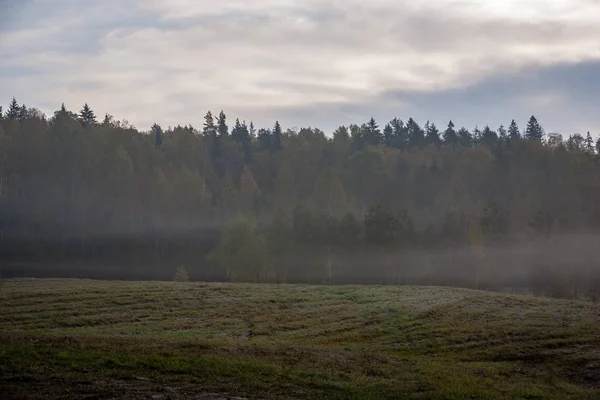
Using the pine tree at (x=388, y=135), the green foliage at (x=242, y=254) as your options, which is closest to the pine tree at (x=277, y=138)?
the pine tree at (x=388, y=135)

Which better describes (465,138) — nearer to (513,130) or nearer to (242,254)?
(513,130)

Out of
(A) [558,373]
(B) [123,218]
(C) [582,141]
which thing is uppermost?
(C) [582,141]

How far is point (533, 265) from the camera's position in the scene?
292 ft

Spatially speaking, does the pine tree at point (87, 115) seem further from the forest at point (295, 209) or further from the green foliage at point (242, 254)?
the green foliage at point (242, 254)

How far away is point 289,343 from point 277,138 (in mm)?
155806

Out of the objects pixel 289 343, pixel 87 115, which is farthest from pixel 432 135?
pixel 289 343

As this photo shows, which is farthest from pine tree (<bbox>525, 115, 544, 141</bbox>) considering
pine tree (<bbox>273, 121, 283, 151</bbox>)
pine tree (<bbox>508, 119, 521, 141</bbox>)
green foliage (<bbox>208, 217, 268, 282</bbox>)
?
green foliage (<bbox>208, 217, 268, 282</bbox>)

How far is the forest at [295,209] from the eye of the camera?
79812 mm

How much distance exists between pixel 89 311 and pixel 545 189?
110m

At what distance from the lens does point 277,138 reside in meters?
182

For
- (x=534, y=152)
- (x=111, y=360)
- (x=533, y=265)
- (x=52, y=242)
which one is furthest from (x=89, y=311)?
(x=534, y=152)

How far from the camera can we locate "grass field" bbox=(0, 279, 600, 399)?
17906 millimetres

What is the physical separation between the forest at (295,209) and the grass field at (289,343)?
31732mm

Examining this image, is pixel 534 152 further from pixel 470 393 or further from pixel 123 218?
pixel 470 393
